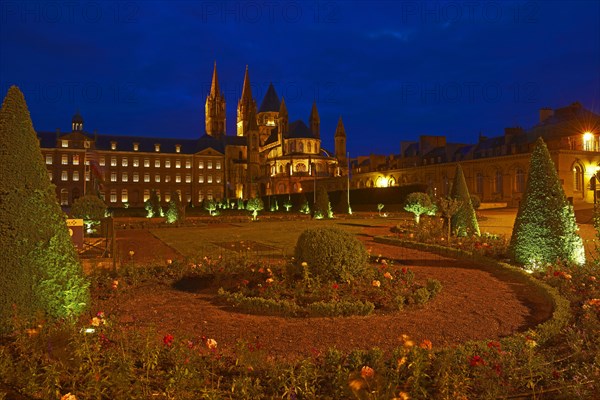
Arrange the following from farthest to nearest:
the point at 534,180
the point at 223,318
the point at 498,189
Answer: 1. the point at 498,189
2. the point at 534,180
3. the point at 223,318

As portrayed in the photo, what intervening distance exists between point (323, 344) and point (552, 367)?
2.63 metres

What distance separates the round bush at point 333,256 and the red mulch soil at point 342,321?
146 cm

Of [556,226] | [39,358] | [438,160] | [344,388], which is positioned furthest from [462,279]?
[438,160]

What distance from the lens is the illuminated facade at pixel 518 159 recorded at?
4669 centimetres

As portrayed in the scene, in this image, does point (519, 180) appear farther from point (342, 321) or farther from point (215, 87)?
point (215, 87)

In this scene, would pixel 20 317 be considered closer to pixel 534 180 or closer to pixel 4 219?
pixel 4 219

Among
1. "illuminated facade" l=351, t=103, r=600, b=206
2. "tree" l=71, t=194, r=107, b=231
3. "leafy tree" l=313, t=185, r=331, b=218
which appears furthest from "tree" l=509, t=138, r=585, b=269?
"illuminated facade" l=351, t=103, r=600, b=206

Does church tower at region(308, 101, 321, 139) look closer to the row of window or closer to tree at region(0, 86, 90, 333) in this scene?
the row of window

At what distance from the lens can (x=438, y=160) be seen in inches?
2484

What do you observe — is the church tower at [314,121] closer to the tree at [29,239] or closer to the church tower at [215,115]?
the church tower at [215,115]

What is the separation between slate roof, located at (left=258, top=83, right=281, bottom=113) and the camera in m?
116

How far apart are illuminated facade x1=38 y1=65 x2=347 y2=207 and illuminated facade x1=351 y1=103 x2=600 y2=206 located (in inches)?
1083

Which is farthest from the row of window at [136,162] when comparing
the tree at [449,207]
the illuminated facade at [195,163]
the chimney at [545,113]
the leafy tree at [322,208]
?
the tree at [449,207]

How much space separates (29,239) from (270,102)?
371ft
